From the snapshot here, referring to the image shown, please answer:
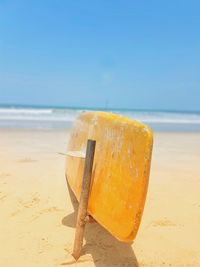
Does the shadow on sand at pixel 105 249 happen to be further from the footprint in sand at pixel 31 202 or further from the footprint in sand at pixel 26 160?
the footprint in sand at pixel 26 160

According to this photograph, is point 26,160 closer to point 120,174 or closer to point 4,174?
point 4,174

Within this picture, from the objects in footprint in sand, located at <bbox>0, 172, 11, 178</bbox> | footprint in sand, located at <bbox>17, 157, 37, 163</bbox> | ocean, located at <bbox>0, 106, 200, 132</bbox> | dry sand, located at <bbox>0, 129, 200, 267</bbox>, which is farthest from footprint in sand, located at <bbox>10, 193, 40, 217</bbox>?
footprint in sand, located at <bbox>17, 157, 37, 163</bbox>

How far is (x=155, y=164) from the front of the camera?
642 centimetres

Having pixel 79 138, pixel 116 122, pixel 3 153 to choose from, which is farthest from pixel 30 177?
pixel 116 122

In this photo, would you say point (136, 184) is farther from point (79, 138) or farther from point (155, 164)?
point (155, 164)

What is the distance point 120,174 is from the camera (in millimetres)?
2514

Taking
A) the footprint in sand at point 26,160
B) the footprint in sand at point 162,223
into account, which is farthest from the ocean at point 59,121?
the footprint in sand at point 162,223

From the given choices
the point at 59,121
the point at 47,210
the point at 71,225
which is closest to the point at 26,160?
the point at 47,210

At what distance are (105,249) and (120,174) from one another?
2.61 ft

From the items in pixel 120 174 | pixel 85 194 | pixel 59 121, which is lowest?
pixel 59 121

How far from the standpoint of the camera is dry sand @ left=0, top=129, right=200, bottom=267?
2.77 m

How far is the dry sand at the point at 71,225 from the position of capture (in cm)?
277

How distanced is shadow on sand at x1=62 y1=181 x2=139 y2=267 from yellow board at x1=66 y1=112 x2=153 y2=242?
0.33 m

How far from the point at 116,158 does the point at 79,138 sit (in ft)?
4.90
